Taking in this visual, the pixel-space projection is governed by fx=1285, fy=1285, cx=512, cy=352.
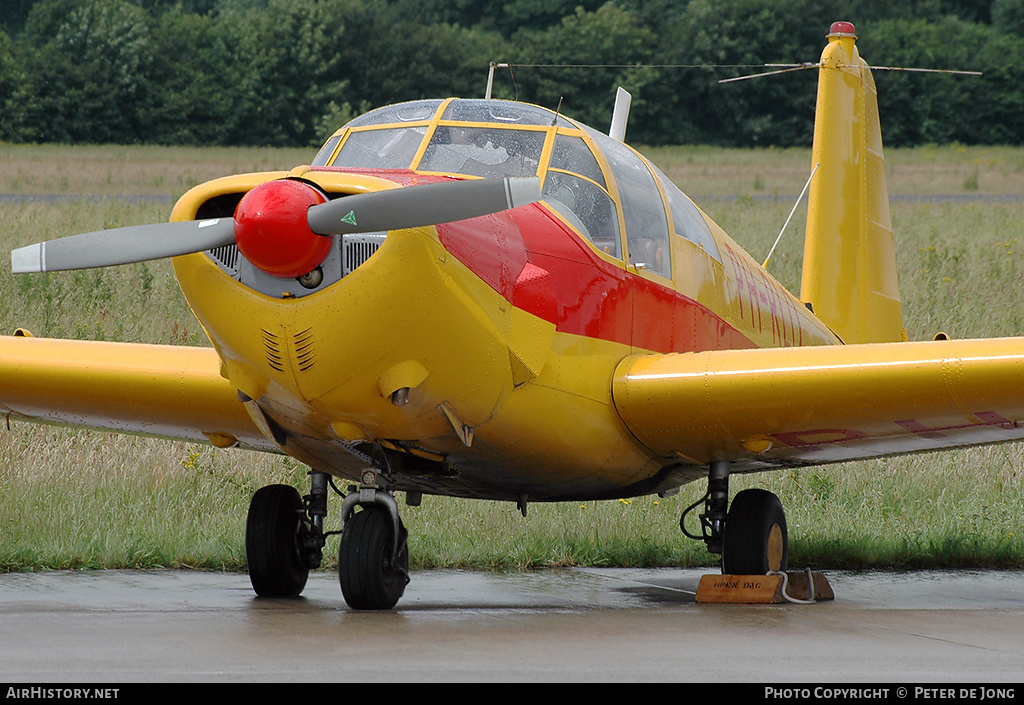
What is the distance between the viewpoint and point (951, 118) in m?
47.9

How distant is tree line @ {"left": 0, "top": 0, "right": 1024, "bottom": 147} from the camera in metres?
39.9

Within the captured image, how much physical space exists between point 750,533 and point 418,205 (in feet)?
11.7

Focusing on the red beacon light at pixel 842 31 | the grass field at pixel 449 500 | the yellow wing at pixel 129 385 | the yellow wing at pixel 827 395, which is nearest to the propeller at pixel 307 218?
the yellow wing at pixel 129 385

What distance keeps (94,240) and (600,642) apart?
2760 mm

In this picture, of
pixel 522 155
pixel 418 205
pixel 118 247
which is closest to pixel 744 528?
pixel 522 155

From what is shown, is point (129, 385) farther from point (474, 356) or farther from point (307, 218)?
point (307, 218)

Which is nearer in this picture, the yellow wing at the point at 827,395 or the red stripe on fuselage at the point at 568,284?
the red stripe on fuselage at the point at 568,284

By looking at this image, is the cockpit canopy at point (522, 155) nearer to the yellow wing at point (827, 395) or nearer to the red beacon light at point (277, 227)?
the yellow wing at point (827, 395)

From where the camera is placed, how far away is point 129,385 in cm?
720

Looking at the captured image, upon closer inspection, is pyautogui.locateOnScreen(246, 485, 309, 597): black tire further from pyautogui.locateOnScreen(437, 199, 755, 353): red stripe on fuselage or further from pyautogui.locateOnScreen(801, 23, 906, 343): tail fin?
pyautogui.locateOnScreen(801, 23, 906, 343): tail fin

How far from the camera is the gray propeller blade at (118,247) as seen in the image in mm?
5137

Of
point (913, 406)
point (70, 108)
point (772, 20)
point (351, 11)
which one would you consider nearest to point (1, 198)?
point (70, 108)

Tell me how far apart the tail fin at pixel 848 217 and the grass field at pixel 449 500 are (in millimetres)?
1761

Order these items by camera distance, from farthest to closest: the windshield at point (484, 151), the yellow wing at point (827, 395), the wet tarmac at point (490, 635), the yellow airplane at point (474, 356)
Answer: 1. the windshield at point (484, 151)
2. the yellow wing at point (827, 395)
3. the yellow airplane at point (474, 356)
4. the wet tarmac at point (490, 635)
